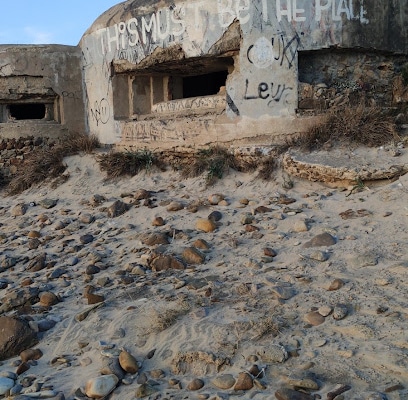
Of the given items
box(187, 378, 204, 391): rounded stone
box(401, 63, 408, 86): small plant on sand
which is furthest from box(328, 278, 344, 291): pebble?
box(401, 63, 408, 86): small plant on sand

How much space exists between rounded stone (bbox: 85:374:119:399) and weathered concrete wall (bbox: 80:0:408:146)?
3796mm

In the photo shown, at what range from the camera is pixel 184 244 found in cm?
426

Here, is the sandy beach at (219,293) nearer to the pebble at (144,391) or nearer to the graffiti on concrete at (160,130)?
the pebble at (144,391)

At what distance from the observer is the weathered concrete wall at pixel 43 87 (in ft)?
24.4

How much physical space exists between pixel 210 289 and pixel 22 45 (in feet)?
19.6

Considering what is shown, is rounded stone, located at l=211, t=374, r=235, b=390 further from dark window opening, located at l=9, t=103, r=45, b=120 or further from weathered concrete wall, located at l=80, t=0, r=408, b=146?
dark window opening, located at l=9, t=103, r=45, b=120

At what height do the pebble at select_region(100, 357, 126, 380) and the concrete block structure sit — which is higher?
the concrete block structure

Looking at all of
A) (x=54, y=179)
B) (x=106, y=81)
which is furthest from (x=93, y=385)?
(x=106, y=81)

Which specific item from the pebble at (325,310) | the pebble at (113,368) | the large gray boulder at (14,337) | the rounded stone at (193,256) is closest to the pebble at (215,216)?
the rounded stone at (193,256)

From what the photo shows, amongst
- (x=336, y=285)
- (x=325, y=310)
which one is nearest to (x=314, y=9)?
(x=336, y=285)

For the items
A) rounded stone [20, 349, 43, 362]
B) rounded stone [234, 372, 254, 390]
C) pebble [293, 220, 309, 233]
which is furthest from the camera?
pebble [293, 220, 309, 233]

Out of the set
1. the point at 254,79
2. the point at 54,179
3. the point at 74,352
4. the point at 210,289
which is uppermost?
the point at 254,79

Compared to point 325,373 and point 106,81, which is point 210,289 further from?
point 106,81

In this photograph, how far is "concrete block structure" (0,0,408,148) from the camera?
5.54m
